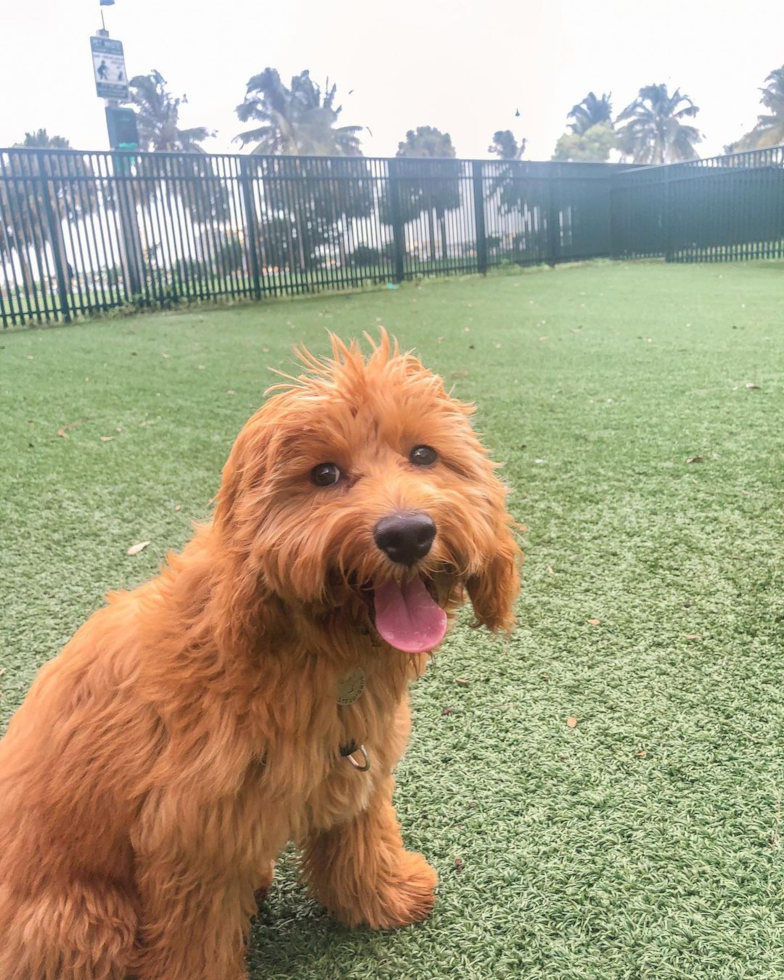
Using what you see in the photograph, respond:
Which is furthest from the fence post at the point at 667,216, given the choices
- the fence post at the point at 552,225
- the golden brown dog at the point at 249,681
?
the golden brown dog at the point at 249,681

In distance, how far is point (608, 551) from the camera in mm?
3461

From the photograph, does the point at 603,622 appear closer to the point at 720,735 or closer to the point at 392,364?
the point at 720,735

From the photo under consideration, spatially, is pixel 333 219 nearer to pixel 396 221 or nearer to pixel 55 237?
pixel 396 221

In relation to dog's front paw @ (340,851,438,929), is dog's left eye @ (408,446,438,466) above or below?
above

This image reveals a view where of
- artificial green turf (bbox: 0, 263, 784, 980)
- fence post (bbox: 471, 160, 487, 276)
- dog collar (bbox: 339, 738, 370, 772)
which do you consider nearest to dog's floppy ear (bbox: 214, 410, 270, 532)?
dog collar (bbox: 339, 738, 370, 772)

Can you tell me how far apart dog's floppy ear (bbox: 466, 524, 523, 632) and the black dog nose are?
258 mm

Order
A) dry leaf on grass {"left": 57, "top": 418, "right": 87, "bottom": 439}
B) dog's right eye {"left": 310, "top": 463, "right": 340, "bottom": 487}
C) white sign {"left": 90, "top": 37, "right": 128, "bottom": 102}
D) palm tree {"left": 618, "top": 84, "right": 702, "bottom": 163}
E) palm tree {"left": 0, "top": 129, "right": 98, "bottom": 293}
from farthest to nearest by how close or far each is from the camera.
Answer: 1. palm tree {"left": 618, "top": 84, "right": 702, "bottom": 163}
2. white sign {"left": 90, "top": 37, "right": 128, "bottom": 102}
3. palm tree {"left": 0, "top": 129, "right": 98, "bottom": 293}
4. dry leaf on grass {"left": 57, "top": 418, "right": 87, "bottom": 439}
5. dog's right eye {"left": 310, "top": 463, "right": 340, "bottom": 487}

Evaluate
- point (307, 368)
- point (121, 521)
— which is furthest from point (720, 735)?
point (121, 521)

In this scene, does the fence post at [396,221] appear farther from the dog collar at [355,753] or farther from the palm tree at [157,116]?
the palm tree at [157,116]

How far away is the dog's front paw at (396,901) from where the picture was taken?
181cm

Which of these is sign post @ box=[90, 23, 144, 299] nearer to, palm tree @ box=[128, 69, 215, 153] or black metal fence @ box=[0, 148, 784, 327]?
black metal fence @ box=[0, 148, 784, 327]

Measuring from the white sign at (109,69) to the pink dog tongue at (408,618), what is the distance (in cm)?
1666

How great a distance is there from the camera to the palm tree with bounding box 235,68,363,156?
58375 millimetres

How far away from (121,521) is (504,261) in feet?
55.3
